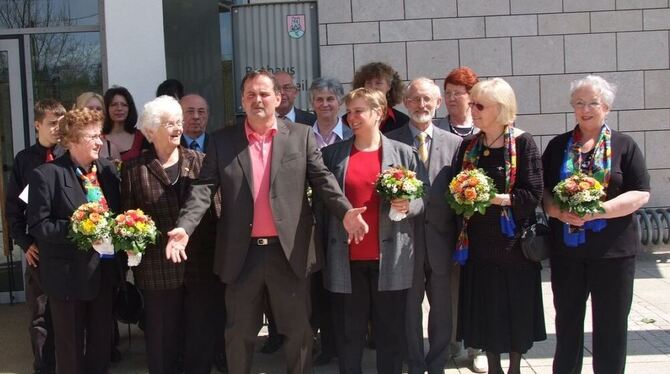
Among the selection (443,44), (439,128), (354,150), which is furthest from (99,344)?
(443,44)

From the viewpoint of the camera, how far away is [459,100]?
17.6ft

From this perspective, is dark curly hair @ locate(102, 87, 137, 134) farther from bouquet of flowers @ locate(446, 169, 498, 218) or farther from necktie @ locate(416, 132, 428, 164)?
bouquet of flowers @ locate(446, 169, 498, 218)

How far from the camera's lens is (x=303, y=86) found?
327 inches

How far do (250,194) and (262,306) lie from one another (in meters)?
0.76

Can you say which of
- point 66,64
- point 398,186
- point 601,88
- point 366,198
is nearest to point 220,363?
point 366,198

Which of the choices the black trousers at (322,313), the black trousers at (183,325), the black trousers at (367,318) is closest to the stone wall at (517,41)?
the black trousers at (322,313)

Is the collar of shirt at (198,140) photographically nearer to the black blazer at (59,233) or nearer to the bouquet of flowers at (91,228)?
the black blazer at (59,233)

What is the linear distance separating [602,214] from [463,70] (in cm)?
166

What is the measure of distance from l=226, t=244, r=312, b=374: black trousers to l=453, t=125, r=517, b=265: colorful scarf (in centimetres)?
104

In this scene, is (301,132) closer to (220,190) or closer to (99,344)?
(220,190)

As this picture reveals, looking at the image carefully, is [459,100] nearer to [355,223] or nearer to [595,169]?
[595,169]

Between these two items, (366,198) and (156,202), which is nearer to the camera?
(156,202)

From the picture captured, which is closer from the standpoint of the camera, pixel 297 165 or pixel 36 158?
pixel 297 165

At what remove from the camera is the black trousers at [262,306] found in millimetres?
4430
